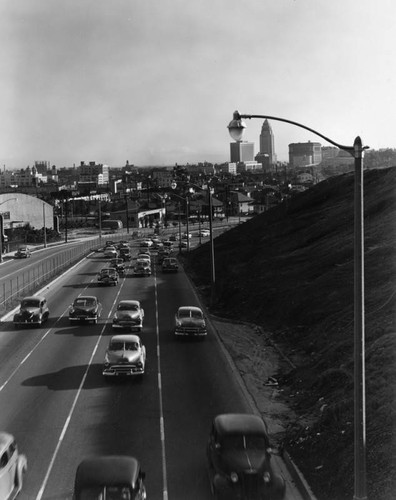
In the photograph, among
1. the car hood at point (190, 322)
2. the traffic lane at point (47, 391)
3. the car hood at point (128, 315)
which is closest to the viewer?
the traffic lane at point (47, 391)

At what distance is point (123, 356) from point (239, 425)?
889 cm

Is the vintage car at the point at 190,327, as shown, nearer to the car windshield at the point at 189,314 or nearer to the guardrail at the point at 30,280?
the car windshield at the point at 189,314

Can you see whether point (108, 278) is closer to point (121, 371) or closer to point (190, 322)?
point (190, 322)

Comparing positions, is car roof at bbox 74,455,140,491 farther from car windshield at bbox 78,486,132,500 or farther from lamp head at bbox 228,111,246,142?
lamp head at bbox 228,111,246,142

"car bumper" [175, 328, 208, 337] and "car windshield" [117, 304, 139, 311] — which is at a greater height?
"car windshield" [117, 304, 139, 311]

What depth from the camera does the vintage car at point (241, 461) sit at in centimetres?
1215

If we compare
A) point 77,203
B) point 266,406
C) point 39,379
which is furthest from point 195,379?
point 77,203

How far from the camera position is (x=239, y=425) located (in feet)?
44.7

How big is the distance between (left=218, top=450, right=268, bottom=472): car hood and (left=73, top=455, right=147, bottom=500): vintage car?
1899mm

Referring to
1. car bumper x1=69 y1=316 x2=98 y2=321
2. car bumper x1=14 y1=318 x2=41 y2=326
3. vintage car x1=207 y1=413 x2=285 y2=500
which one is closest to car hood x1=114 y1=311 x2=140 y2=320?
car bumper x1=69 y1=316 x2=98 y2=321

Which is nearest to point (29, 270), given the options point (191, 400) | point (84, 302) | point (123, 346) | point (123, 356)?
point (84, 302)

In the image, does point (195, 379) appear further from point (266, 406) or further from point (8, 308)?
point (8, 308)

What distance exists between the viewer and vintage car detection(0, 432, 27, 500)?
485 inches

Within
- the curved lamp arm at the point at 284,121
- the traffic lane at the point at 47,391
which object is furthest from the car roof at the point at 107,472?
the curved lamp arm at the point at 284,121
